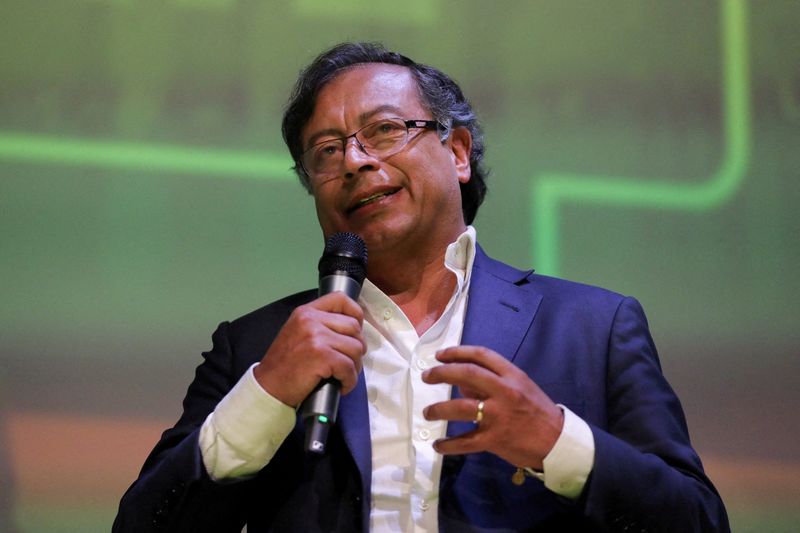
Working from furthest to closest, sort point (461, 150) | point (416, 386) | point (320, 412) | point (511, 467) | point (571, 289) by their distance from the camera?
point (461, 150)
point (571, 289)
point (416, 386)
point (511, 467)
point (320, 412)

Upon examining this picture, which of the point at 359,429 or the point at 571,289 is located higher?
the point at 571,289

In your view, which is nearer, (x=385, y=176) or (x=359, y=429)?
(x=359, y=429)

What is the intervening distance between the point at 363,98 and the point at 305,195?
45cm

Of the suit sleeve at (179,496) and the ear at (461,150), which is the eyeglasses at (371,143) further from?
the suit sleeve at (179,496)

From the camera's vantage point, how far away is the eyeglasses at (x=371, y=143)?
2211mm

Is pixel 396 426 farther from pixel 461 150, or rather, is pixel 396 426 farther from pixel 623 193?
pixel 623 193

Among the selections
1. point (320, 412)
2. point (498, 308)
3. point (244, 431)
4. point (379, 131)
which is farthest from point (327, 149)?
point (320, 412)

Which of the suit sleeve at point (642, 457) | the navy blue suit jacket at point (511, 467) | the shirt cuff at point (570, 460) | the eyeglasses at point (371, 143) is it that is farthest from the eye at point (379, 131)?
the shirt cuff at point (570, 460)

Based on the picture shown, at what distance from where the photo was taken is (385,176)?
2170 millimetres

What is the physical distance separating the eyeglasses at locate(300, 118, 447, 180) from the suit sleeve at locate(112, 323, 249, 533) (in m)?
0.62

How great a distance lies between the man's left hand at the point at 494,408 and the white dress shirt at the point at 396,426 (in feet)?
0.12

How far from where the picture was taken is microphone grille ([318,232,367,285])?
1778mm

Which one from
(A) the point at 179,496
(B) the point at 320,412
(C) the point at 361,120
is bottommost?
(A) the point at 179,496

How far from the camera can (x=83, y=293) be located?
8.28 ft
